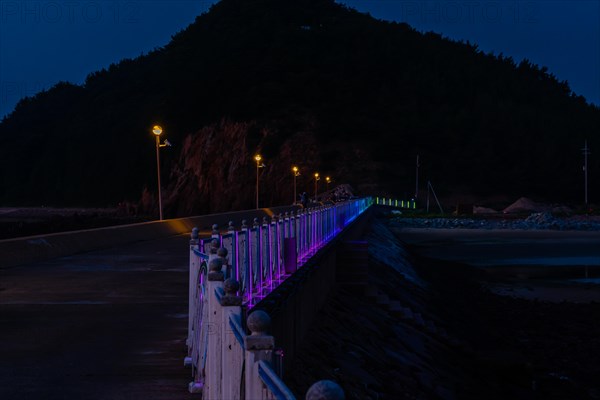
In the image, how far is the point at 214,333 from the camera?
6121 millimetres

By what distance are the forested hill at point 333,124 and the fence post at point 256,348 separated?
106608 millimetres

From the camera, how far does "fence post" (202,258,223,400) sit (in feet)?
19.0

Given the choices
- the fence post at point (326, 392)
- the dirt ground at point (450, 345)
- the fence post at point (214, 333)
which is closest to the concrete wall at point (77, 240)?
the dirt ground at point (450, 345)

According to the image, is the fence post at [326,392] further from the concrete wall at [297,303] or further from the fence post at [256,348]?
the concrete wall at [297,303]

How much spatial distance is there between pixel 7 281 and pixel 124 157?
15529cm

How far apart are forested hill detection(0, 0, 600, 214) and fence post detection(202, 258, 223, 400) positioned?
341 feet

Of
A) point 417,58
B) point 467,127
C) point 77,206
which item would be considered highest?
point 417,58

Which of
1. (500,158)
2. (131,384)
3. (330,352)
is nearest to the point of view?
(131,384)

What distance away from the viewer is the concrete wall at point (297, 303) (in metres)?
10.1

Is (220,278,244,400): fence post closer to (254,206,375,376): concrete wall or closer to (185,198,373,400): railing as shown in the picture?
(185,198,373,400): railing

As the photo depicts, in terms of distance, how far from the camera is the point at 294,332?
11.8 m

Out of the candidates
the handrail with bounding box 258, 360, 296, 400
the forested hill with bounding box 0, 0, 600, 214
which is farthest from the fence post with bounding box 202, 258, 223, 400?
the forested hill with bounding box 0, 0, 600, 214

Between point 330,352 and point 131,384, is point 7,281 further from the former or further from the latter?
point 131,384

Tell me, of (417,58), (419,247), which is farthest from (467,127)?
(419,247)
